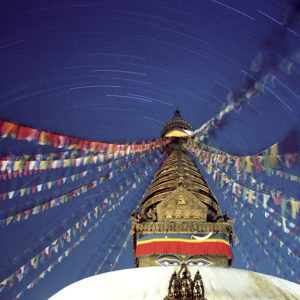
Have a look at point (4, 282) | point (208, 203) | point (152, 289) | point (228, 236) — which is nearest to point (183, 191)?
point (208, 203)

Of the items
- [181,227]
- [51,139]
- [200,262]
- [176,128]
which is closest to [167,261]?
[200,262]

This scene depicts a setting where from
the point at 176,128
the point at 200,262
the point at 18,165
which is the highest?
the point at 176,128

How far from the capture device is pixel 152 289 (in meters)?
6.24

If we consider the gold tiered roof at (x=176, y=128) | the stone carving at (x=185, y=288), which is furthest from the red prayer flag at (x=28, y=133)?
the gold tiered roof at (x=176, y=128)

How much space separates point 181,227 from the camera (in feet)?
40.9

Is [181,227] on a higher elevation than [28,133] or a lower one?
lower

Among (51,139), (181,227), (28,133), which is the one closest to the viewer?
(28,133)

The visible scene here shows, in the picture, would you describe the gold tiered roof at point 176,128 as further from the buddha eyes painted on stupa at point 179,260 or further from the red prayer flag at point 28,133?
the red prayer flag at point 28,133

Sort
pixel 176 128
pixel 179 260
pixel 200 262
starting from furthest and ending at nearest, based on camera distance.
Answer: pixel 176 128, pixel 200 262, pixel 179 260

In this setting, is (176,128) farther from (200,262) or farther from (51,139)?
(51,139)

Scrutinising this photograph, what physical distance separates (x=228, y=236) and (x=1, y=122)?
8196mm

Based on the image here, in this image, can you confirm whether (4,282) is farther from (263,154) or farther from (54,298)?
(263,154)

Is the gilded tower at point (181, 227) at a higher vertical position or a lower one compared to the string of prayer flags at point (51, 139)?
lower

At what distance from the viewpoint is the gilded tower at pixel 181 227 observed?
11.7 metres
